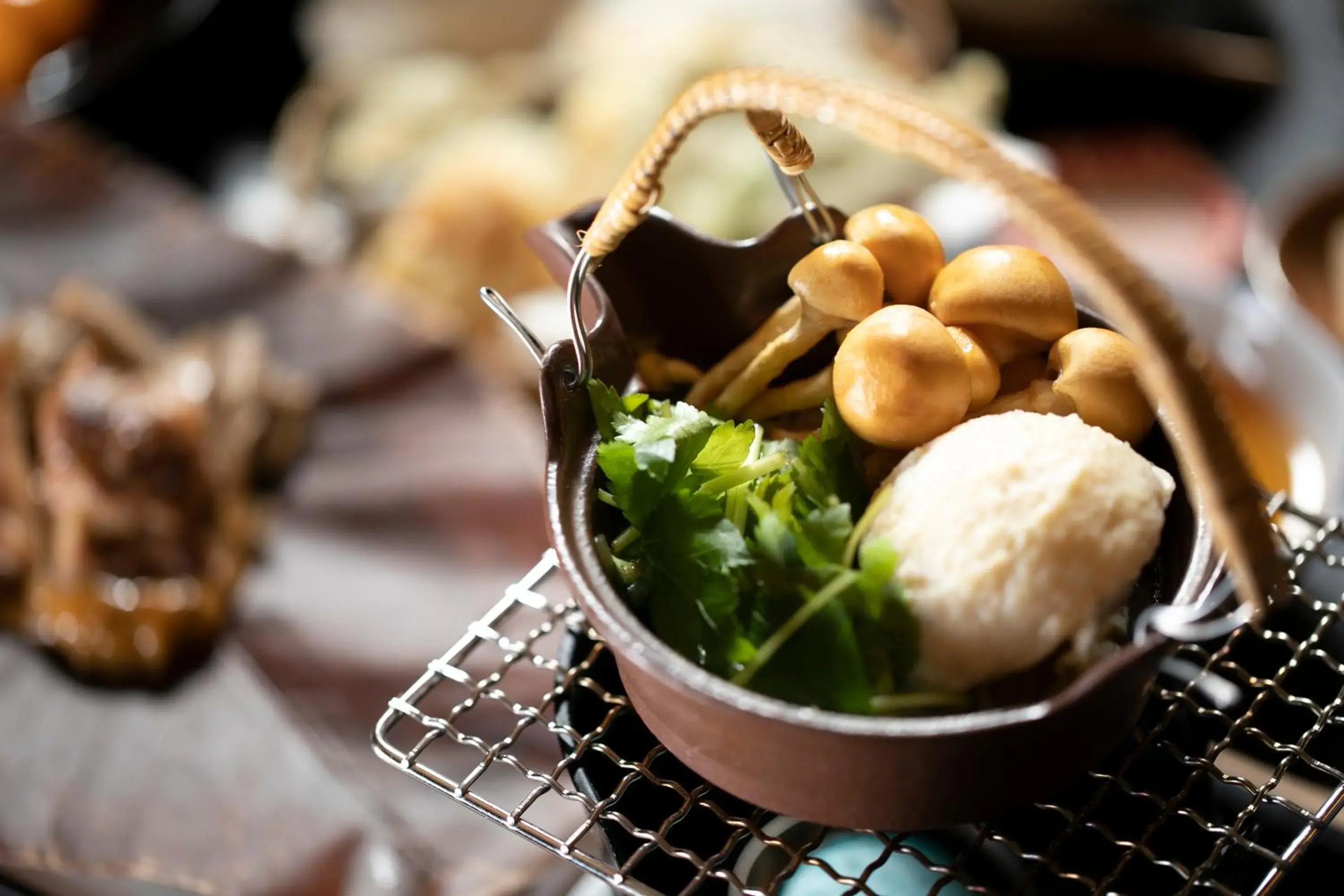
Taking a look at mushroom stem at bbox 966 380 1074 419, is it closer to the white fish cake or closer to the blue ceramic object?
the white fish cake

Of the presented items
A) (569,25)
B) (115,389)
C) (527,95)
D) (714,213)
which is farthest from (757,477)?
(569,25)

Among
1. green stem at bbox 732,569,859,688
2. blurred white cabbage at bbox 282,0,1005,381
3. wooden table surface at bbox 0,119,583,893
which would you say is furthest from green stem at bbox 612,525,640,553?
blurred white cabbage at bbox 282,0,1005,381

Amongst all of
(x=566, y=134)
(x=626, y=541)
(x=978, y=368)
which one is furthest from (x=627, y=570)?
(x=566, y=134)

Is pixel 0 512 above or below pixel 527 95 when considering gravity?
below

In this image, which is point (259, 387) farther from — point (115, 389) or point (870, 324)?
point (870, 324)

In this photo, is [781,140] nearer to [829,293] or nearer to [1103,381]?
[829,293]

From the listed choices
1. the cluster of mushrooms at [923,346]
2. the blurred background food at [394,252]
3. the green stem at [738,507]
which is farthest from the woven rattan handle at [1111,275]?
the blurred background food at [394,252]
